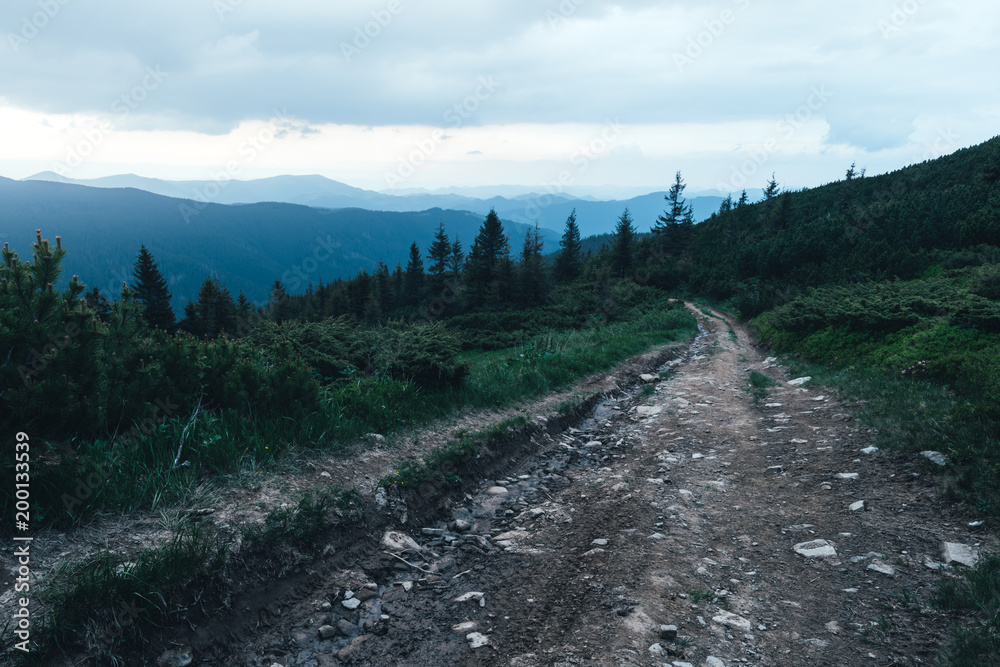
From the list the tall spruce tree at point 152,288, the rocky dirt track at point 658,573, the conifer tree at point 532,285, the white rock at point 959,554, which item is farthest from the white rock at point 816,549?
the tall spruce tree at point 152,288

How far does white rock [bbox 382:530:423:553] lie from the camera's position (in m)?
4.84

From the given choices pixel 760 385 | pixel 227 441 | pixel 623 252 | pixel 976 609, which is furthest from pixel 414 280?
pixel 976 609

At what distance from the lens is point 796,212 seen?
170 ft

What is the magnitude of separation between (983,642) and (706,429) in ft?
18.2

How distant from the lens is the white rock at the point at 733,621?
3.43m

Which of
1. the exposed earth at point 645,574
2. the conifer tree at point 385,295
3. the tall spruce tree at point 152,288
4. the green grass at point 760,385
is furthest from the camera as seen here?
the conifer tree at point 385,295

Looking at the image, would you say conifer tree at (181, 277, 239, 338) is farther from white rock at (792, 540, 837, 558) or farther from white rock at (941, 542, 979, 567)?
white rock at (941, 542, 979, 567)

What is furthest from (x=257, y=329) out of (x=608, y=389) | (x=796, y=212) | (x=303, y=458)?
(x=796, y=212)

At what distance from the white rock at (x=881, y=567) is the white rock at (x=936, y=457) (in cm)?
210

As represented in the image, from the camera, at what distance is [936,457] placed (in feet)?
17.7

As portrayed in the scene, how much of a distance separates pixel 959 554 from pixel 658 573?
249 centimetres

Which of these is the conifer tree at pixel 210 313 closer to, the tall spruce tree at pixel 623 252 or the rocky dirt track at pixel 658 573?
the tall spruce tree at pixel 623 252

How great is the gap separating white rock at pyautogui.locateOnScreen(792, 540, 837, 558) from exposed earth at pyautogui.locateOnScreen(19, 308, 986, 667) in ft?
0.06

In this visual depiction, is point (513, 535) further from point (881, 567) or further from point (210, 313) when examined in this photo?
point (210, 313)
